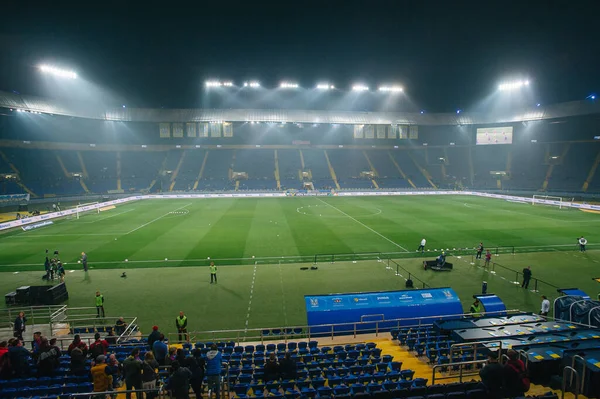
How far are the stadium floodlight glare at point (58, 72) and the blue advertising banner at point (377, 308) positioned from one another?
2531 inches

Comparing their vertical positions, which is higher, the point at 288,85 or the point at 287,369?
the point at 288,85

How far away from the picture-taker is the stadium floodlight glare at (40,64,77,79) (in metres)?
56.6

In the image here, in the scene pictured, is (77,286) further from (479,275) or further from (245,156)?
(245,156)

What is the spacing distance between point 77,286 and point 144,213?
2870 centimetres

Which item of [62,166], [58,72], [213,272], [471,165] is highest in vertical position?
[58,72]

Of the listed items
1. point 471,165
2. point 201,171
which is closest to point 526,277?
point 201,171

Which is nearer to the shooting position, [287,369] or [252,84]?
[287,369]

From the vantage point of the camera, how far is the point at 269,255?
27141 mm

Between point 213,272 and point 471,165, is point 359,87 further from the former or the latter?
point 213,272

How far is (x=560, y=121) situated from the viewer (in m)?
71.8

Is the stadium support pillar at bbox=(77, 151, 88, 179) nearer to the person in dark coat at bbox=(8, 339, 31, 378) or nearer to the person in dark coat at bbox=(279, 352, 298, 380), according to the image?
the person in dark coat at bbox=(8, 339, 31, 378)

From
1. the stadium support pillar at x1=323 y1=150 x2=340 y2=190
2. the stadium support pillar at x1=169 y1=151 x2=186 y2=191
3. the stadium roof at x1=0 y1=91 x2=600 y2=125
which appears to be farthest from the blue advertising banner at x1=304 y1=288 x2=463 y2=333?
the stadium roof at x1=0 y1=91 x2=600 y2=125

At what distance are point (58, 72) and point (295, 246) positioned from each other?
55.6 meters

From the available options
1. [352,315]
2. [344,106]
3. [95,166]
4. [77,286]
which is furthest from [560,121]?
[95,166]
